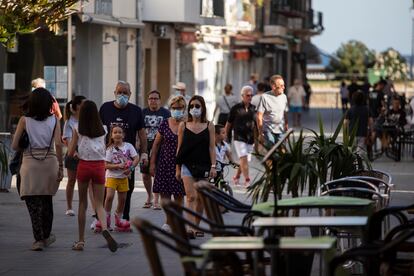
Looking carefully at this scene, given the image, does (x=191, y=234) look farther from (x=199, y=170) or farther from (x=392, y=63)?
(x=392, y=63)

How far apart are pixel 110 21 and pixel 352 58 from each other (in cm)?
9683

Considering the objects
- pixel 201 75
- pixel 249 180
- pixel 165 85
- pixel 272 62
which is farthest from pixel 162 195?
pixel 272 62

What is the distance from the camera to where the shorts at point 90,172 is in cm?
1486

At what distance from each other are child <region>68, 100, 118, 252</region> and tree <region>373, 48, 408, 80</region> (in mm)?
92421

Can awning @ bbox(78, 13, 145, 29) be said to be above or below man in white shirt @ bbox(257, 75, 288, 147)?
above

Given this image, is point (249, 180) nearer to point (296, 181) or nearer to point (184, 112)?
point (184, 112)

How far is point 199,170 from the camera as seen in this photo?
15.7 metres

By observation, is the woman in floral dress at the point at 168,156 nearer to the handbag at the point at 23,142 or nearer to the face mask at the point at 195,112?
the face mask at the point at 195,112

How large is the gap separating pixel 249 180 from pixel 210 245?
15689 mm

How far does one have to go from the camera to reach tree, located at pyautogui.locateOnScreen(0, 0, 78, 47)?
1375cm

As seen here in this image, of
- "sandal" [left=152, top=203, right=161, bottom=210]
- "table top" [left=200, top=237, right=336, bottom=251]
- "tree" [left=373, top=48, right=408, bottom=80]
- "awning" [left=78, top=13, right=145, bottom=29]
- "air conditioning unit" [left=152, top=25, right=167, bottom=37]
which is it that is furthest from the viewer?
"tree" [left=373, top=48, right=408, bottom=80]

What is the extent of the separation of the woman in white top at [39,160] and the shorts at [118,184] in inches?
65.8

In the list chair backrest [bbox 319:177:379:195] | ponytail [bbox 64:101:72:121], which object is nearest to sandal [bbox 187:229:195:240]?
chair backrest [bbox 319:177:379:195]

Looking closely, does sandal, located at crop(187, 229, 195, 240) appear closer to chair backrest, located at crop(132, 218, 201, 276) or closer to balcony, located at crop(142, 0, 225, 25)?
chair backrest, located at crop(132, 218, 201, 276)
